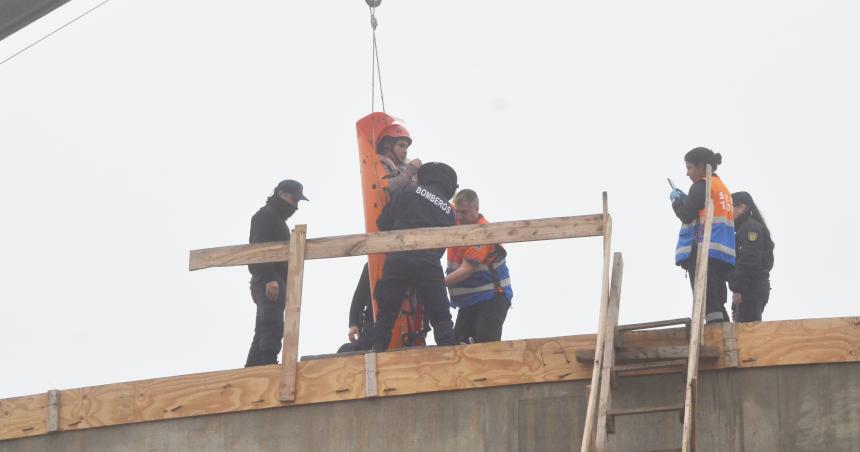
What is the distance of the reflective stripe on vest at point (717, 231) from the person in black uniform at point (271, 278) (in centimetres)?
338

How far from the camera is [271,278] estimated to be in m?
13.4

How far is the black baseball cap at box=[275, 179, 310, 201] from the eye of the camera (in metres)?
13.8

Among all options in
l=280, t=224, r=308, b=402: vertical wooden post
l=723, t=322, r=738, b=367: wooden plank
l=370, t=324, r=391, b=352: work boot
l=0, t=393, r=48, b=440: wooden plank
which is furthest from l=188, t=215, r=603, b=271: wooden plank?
l=0, t=393, r=48, b=440: wooden plank

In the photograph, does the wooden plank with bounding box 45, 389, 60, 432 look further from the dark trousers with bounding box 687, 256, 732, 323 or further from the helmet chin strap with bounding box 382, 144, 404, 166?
the dark trousers with bounding box 687, 256, 732, 323

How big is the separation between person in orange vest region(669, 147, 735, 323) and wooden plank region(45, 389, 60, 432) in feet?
17.2

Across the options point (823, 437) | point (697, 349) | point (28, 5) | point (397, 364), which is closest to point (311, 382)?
point (397, 364)

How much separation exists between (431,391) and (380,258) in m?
2.41

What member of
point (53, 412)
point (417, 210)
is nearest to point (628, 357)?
point (417, 210)

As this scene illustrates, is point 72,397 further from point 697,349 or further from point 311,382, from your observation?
point 697,349

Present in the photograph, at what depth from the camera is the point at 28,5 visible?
1476cm

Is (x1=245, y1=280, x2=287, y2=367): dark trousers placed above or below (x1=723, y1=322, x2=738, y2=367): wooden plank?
above

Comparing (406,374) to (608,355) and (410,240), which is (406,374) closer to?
(410,240)

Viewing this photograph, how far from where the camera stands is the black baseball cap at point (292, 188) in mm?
13758

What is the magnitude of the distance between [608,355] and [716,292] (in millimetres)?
1708
